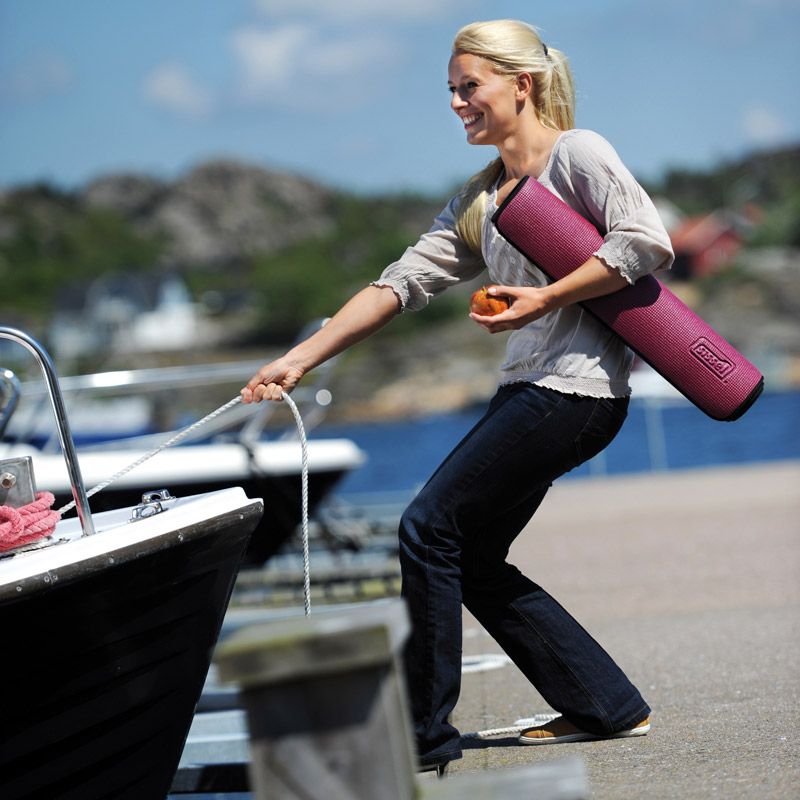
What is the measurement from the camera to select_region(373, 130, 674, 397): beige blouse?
11.7 feet

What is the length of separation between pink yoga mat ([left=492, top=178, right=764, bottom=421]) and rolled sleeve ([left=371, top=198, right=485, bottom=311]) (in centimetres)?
36

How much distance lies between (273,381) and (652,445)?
14.9m

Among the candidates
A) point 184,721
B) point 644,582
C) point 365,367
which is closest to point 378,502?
point 644,582

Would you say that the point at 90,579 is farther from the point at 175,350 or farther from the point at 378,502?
the point at 175,350

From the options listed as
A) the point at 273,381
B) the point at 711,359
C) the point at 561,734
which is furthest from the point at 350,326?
the point at 561,734

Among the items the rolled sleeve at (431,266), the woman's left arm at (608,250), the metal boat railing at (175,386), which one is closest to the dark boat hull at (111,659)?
the rolled sleeve at (431,266)

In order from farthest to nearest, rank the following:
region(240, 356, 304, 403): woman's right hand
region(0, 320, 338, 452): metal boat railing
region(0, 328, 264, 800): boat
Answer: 1. region(0, 320, 338, 452): metal boat railing
2. region(240, 356, 304, 403): woman's right hand
3. region(0, 328, 264, 800): boat

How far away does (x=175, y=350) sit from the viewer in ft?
371

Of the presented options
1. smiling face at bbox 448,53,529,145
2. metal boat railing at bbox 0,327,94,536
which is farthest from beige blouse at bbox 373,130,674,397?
metal boat railing at bbox 0,327,94,536

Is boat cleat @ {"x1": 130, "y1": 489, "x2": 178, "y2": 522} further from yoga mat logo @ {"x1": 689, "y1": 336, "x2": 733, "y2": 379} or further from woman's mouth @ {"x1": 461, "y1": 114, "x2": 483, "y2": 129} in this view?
yoga mat logo @ {"x1": 689, "y1": 336, "x2": 733, "y2": 379}

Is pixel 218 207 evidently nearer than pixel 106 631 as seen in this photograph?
No

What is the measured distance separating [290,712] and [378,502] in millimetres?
11550

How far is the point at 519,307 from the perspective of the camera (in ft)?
11.6

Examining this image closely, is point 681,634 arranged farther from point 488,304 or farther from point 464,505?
point 488,304
